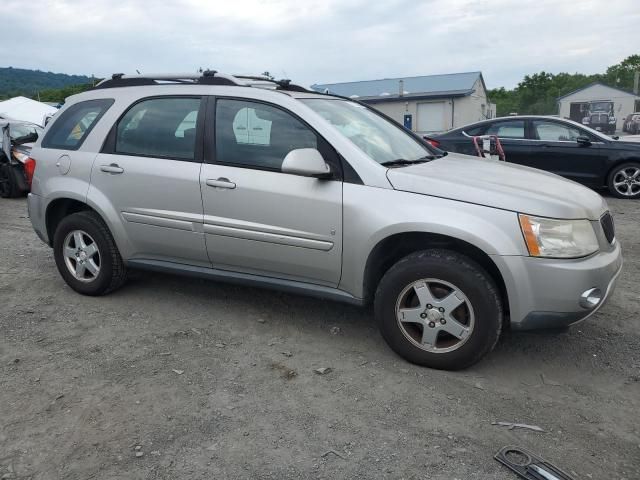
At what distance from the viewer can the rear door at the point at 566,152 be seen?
30.8 feet

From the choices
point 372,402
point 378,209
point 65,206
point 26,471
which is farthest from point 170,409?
point 65,206

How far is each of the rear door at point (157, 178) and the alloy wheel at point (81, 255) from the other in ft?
1.31

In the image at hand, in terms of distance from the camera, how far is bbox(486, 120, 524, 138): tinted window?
995cm

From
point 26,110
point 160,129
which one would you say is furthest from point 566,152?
point 26,110

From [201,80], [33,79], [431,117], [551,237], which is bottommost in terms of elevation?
[551,237]

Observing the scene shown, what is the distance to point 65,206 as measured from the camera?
4.76 m

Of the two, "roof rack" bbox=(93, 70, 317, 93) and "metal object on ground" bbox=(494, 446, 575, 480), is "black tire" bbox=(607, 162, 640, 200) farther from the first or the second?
"metal object on ground" bbox=(494, 446, 575, 480)

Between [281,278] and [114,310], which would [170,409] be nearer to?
[281,278]

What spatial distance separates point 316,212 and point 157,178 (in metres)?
1.36

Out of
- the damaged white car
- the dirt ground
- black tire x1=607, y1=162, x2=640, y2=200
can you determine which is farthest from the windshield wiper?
the damaged white car

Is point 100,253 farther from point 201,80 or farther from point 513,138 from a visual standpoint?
point 513,138

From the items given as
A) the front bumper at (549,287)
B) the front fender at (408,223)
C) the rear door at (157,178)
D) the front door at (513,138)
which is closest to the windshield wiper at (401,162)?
the front fender at (408,223)

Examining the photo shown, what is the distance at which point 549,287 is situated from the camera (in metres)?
3.05

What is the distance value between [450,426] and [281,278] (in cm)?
156
